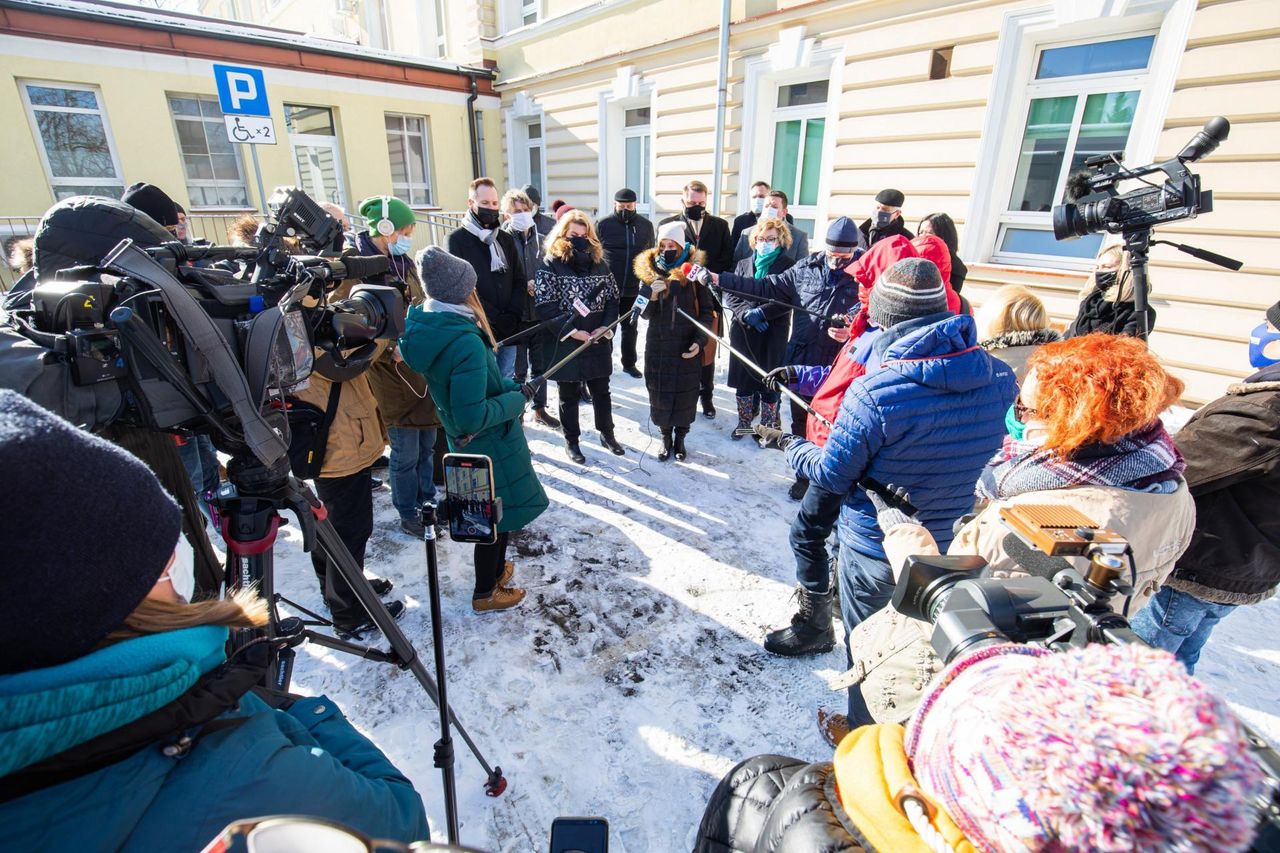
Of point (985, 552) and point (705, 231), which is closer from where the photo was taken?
point (985, 552)

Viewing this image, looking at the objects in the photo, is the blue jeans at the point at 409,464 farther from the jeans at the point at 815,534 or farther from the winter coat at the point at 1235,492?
the winter coat at the point at 1235,492

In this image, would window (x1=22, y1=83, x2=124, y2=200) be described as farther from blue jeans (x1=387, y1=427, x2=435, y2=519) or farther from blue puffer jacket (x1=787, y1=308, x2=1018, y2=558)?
blue puffer jacket (x1=787, y1=308, x2=1018, y2=558)

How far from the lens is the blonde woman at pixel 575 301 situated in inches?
161

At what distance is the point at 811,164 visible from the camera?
7750 millimetres

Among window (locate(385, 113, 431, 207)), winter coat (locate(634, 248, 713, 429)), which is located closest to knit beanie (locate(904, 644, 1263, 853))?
winter coat (locate(634, 248, 713, 429))

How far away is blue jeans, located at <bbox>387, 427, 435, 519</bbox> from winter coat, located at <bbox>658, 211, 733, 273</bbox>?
3329 mm

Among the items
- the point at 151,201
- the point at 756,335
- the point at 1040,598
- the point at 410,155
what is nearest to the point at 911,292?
the point at 1040,598

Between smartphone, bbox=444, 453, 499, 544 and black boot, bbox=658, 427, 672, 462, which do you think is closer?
smartphone, bbox=444, 453, 499, 544

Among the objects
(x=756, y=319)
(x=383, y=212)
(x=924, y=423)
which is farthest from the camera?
(x=756, y=319)

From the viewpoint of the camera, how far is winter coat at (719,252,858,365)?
3.89 m

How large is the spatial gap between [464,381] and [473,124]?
39.1 feet

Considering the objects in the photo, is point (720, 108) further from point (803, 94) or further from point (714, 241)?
point (714, 241)

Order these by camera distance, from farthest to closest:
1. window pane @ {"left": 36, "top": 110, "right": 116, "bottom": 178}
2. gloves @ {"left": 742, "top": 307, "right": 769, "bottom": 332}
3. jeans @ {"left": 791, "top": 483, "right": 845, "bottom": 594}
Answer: window pane @ {"left": 36, "top": 110, "right": 116, "bottom": 178} → gloves @ {"left": 742, "top": 307, "right": 769, "bottom": 332} → jeans @ {"left": 791, "top": 483, "right": 845, "bottom": 594}

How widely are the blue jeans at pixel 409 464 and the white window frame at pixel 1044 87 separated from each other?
5.82 metres
